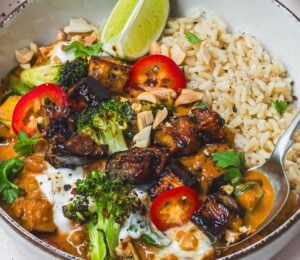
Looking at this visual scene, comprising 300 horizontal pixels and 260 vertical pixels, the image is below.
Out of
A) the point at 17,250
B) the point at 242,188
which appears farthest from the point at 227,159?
the point at 17,250

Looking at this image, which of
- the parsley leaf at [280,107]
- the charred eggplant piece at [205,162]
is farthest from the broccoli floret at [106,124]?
the parsley leaf at [280,107]

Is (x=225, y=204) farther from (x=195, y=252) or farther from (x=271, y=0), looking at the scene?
(x=271, y=0)

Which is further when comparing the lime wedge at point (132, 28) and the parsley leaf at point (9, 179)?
the lime wedge at point (132, 28)

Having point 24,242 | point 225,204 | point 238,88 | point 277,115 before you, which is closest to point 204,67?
point 238,88

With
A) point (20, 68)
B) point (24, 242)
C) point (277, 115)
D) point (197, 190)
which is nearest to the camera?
point (24, 242)

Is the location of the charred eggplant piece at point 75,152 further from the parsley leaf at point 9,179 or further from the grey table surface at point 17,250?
the grey table surface at point 17,250
